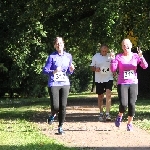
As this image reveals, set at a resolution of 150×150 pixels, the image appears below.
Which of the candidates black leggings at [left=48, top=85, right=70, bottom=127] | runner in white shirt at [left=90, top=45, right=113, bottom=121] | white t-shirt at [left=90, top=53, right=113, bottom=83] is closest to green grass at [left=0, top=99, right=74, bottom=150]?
black leggings at [left=48, top=85, right=70, bottom=127]

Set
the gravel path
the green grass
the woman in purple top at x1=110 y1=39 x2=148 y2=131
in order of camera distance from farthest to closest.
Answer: the woman in purple top at x1=110 y1=39 x2=148 y2=131 → the gravel path → the green grass

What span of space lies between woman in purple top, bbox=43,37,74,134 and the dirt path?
57cm

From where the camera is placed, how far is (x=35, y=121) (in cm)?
1166

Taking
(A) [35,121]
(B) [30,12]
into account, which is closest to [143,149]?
(A) [35,121]

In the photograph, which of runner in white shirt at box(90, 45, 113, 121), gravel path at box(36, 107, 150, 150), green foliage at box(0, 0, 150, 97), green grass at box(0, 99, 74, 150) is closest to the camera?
green grass at box(0, 99, 74, 150)

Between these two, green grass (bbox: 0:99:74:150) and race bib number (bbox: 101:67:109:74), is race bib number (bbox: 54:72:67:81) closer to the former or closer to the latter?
green grass (bbox: 0:99:74:150)

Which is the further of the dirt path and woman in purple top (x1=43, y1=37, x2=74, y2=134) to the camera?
woman in purple top (x1=43, y1=37, x2=74, y2=134)

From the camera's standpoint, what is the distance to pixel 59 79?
895 centimetres

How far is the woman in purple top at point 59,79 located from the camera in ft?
29.3

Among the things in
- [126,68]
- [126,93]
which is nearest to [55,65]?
[126,68]

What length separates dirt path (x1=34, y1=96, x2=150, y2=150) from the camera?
24.7 feet

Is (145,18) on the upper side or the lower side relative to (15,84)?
upper

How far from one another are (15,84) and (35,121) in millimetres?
24923

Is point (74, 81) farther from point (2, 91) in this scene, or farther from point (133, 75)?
point (133, 75)
